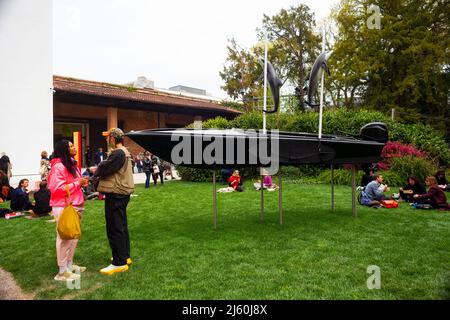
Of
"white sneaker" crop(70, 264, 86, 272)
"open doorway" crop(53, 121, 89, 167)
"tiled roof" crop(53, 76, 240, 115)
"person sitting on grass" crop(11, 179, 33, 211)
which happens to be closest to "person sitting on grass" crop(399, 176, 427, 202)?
"white sneaker" crop(70, 264, 86, 272)

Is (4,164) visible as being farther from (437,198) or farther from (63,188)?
(437,198)

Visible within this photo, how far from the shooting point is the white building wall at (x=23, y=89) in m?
11.8

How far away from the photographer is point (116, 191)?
3.83 m

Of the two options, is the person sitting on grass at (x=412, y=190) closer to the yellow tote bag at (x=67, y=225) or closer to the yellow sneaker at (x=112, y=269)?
the yellow sneaker at (x=112, y=269)

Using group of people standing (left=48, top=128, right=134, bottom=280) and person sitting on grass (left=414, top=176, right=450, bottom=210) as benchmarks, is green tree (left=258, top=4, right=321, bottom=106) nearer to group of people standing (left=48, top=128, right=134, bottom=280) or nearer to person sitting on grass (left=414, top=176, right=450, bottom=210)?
person sitting on grass (left=414, top=176, right=450, bottom=210)

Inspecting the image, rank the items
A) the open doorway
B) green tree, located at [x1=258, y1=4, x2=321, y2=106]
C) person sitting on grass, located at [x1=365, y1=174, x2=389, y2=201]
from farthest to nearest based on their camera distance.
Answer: green tree, located at [x1=258, y1=4, x2=321, y2=106] → the open doorway → person sitting on grass, located at [x1=365, y1=174, x2=389, y2=201]

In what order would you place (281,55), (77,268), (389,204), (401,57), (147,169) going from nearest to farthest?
(77,268) < (389,204) < (147,169) < (401,57) < (281,55)

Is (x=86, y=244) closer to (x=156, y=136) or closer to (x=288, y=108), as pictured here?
(x=156, y=136)

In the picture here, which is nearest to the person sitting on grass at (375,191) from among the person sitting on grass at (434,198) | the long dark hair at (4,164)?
the person sitting on grass at (434,198)

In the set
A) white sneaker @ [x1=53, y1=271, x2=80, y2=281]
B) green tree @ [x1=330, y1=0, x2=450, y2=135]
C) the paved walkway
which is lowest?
the paved walkway

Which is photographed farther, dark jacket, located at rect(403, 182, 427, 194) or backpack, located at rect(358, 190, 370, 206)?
dark jacket, located at rect(403, 182, 427, 194)

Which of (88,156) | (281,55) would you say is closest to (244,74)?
(281,55)

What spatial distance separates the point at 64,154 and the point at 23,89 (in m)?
10.8

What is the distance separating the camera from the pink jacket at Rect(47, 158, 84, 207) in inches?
145
